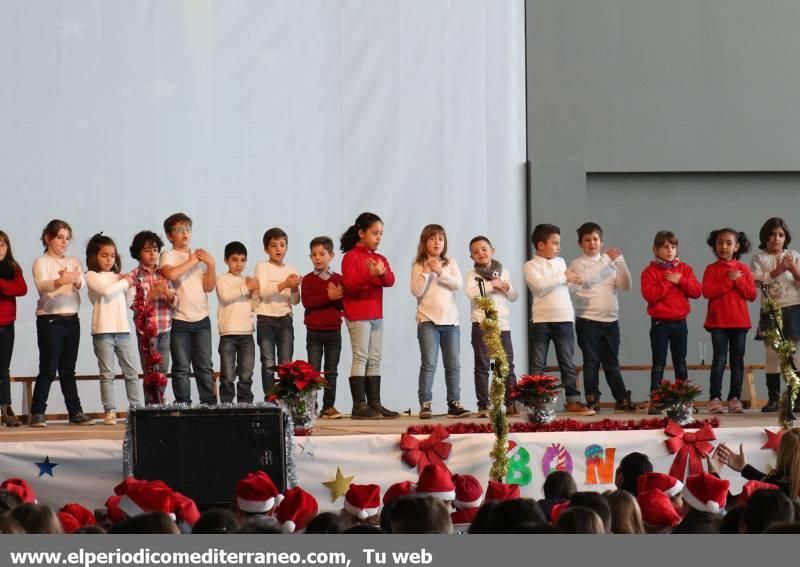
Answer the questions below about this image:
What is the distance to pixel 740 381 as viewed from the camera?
846 centimetres

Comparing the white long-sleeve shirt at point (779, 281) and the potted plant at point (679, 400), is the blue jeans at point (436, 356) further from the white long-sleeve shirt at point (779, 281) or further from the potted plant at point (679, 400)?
the white long-sleeve shirt at point (779, 281)

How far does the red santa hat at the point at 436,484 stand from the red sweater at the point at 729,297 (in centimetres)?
399

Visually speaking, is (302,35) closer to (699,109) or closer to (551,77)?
(551,77)

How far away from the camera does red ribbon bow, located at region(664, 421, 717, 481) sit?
257 inches

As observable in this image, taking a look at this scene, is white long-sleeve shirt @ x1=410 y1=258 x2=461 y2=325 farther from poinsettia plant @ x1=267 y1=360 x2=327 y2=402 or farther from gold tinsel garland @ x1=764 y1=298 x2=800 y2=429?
gold tinsel garland @ x1=764 y1=298 x2=800 y2=429

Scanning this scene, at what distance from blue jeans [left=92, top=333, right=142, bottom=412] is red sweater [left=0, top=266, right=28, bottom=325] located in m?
0.52

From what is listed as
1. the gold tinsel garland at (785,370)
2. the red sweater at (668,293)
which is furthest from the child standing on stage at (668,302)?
the gold tinsel garland at (785,370)

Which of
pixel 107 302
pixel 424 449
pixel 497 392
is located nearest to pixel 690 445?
pixel 497 392

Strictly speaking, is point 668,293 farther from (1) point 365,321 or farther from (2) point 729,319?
(1) point 365,321

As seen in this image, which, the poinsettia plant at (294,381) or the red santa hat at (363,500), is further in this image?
the poinsettia plant at (294,381)

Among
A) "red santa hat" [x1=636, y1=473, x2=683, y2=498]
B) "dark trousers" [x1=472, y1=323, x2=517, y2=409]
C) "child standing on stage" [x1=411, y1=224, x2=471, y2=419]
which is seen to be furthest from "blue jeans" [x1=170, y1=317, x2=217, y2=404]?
"red santa hat" [x1=636, y1=473, x2=683, y2=498]

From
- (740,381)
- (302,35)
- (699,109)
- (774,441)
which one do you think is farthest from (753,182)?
(774,441)

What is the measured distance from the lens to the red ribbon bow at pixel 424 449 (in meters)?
6.36

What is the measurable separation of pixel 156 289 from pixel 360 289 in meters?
1.28
